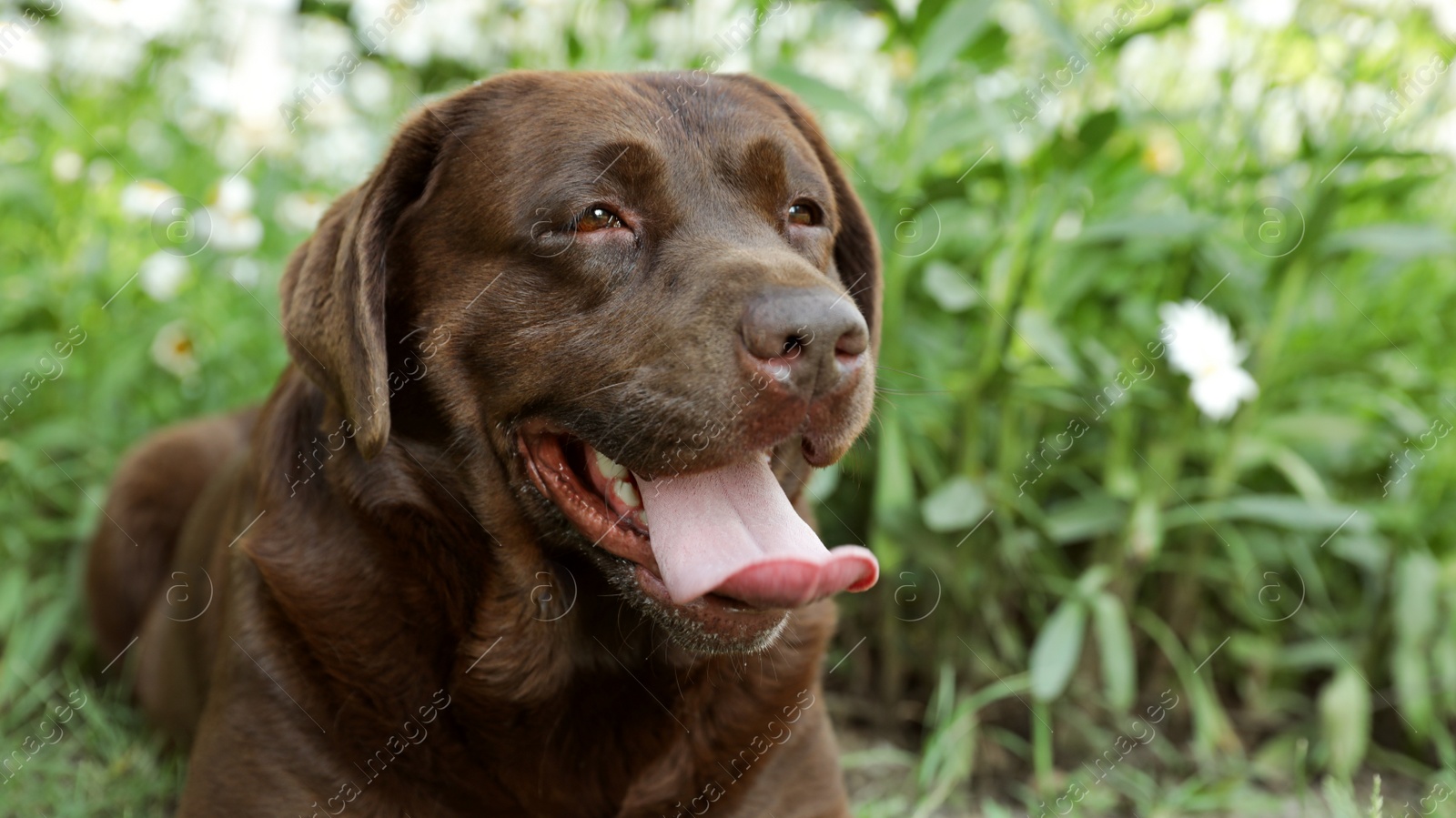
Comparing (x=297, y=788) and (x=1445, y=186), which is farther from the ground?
(x=297, y=788)

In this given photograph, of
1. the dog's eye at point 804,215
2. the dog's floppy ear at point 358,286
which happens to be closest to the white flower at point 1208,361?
the dog's eye at point 804,215

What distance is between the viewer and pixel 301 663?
7.18 feet

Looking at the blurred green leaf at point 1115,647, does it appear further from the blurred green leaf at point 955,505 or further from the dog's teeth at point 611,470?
the dog's teeth at point 611,470

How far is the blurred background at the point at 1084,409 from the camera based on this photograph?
308 cm

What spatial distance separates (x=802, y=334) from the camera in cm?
184

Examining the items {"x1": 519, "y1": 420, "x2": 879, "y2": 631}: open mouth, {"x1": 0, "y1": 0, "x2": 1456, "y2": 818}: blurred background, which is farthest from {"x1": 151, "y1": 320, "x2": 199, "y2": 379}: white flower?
{"x1": 519, "y1": 420, "x2": 879, "y2": 631}: open mouth

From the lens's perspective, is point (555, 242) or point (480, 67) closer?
point (555, 242)

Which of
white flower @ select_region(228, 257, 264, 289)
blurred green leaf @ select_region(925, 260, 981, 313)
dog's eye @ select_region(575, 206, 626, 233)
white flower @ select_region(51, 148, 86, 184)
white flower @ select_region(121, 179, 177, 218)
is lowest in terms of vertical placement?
blurred green leaf @ select_region(925, 260, 981, 313)

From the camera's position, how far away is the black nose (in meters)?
1.83

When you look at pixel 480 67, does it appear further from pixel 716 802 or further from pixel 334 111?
pixel 716 802

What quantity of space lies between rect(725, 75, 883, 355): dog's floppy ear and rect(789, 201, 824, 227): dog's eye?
0.56 feet

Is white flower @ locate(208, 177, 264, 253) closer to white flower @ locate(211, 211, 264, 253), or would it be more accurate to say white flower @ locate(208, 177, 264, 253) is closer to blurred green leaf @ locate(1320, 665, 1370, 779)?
white flower @ locate(211, 211, 264, 253)

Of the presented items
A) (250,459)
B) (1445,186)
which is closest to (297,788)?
(250,459)

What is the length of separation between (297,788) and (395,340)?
A: 31.8 inches
